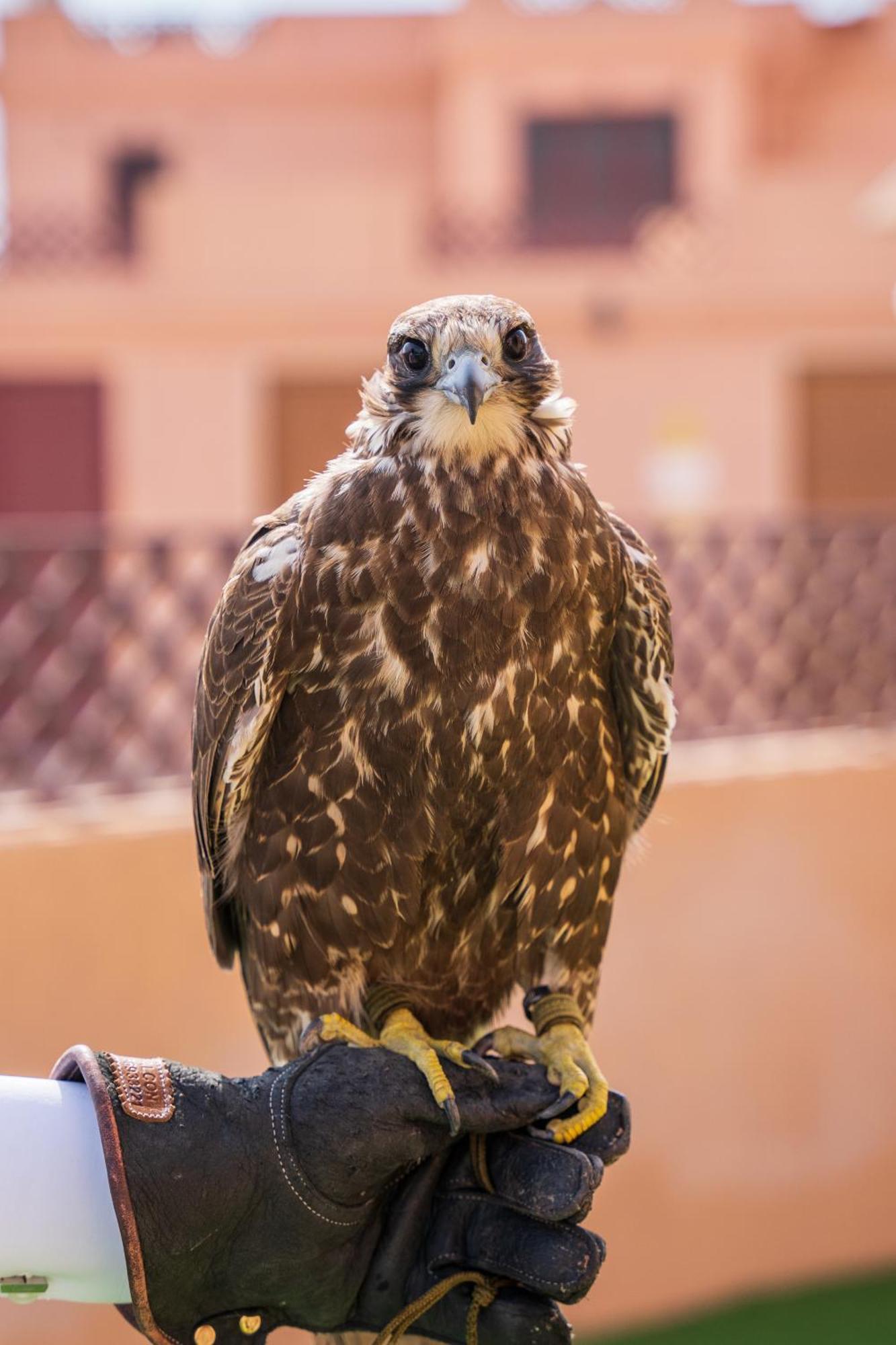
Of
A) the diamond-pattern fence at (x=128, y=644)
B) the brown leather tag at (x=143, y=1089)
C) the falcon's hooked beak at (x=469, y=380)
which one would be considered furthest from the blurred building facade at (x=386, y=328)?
the brown leather tag at (x=143, y=1089)

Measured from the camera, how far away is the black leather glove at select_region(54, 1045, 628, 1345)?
1810mm

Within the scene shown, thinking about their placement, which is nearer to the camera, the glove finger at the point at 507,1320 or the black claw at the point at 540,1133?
the glove finger at the point at 507,1320

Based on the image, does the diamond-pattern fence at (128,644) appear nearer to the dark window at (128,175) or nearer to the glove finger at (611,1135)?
the glove finger at (611,1135)

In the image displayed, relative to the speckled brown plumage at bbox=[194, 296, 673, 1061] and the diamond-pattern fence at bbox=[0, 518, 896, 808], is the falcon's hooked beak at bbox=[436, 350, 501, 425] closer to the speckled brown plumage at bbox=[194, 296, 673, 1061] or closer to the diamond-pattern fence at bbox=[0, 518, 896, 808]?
the speckled brown plumage at bbox=[194, 296, 673, 1061]

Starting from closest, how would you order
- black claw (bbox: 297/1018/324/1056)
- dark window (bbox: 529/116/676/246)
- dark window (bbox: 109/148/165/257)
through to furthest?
black claw (bbox: 297/1018/324/1056)
dark window (bbox: 529/116/676/246)
dark window (bbox: 109/148/165/257)

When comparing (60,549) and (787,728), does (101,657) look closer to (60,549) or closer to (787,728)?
(60,549)

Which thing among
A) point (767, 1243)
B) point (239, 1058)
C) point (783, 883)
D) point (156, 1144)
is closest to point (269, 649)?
point (156, 1144)

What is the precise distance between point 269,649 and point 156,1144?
0.71m

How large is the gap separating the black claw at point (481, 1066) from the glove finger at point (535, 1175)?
10 centimetres

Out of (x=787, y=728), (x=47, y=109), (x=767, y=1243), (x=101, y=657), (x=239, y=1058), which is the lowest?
(x=767, y=1243)

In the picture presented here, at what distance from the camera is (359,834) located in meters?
2.21

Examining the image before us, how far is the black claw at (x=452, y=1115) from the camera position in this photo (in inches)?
78.8

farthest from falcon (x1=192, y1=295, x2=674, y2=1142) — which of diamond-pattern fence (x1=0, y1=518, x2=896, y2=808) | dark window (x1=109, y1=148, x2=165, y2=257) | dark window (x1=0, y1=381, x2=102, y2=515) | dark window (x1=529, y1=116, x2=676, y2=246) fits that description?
dark window (x1=109, y1=148, x2=165, y2=257)

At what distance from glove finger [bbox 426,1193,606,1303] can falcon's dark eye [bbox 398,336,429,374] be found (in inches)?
45.0
